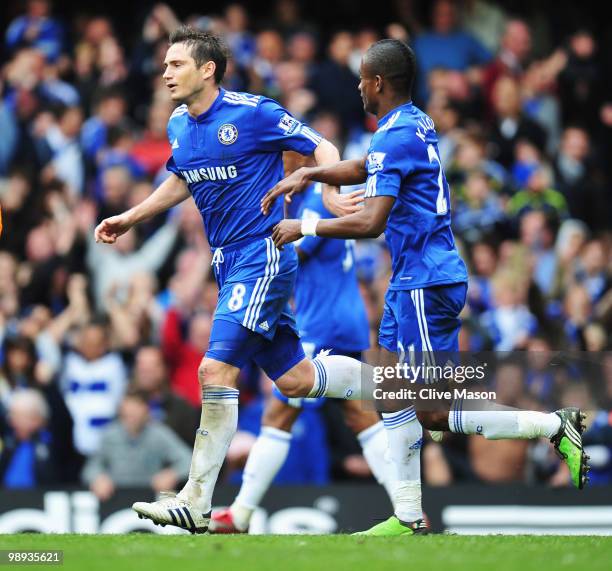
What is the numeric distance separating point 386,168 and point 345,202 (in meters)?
0.40

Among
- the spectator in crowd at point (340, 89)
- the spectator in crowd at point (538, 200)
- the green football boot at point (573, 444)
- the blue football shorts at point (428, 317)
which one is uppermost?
the spectator in crowd at point (340, 89)

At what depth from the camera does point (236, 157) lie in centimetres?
809

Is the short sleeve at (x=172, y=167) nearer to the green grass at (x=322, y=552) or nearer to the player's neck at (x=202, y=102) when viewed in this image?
the player's neck at (x=202, y=102)

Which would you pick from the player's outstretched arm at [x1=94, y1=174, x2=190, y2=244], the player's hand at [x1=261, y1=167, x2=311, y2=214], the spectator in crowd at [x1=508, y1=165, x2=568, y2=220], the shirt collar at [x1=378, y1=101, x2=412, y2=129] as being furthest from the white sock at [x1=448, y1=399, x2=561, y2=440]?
the spectator in crowd at [x1=508, y1=165, x2=568, y2=220]

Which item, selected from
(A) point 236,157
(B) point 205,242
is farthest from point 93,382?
(A) point 236,157

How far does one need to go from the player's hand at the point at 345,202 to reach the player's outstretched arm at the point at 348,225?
15cm

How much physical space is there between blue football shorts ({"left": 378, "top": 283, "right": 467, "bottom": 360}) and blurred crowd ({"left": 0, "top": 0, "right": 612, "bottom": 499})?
6.15ft

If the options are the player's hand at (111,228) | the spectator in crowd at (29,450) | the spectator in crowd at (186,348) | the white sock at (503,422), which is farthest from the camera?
the spectator in crowd at (186,348)

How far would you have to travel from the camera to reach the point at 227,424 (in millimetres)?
7832

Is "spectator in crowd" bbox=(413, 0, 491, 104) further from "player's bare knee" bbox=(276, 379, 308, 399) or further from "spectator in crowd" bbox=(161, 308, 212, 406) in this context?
"player's bare knee" bbox=(276, 379, 308, 399)

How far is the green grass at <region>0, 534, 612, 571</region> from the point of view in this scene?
634 centimetres

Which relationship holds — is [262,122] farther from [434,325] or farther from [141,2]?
[141,2]

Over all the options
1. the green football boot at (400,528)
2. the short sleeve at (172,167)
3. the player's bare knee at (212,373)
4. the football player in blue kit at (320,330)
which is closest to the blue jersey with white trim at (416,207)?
the player's bare knee at (212,373)

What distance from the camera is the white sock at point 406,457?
804 cm
